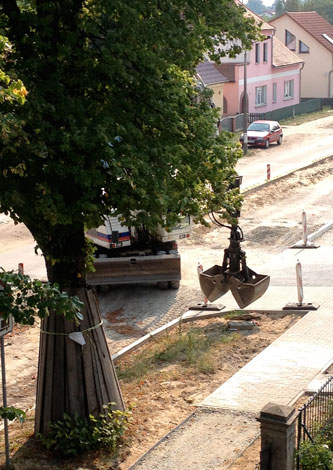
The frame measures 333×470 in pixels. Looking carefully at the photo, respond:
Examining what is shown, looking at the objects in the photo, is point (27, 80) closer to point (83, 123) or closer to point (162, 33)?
point (83, 123)

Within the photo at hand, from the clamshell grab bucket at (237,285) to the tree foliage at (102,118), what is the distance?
306 cm

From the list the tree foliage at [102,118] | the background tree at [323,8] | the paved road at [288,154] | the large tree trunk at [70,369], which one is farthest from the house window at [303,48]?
the background tree at [323,8]

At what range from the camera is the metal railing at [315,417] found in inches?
395

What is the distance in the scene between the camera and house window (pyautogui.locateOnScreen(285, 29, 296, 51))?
220 feet

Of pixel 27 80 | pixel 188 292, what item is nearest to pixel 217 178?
pixel 27 80

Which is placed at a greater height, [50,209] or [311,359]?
[50,209]

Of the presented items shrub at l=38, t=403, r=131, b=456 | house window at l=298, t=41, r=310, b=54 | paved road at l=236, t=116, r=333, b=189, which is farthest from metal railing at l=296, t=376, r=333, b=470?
house window at l=298, t=41, r=310, b=54

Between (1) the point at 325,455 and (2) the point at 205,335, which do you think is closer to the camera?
(1) the point at 325,455

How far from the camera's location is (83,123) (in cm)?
1049

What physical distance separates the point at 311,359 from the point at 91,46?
693 centimetres

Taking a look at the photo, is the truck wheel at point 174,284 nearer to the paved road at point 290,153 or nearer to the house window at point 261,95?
the paved road at point 290,153

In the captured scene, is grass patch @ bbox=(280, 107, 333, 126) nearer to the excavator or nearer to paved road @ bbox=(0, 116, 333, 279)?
paved road @ bbox=(0, 116, 333, 279)

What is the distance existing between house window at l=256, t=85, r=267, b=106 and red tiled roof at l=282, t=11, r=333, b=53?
10308 mm

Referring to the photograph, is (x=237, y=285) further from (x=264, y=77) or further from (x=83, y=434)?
Result: (x=264, y=77)
